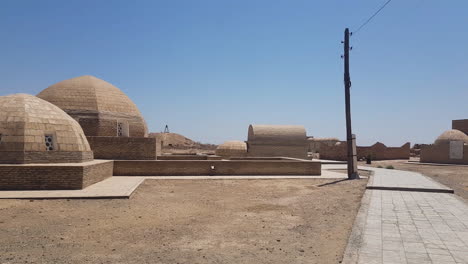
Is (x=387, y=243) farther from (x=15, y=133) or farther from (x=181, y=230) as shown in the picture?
(x=15, y=133)

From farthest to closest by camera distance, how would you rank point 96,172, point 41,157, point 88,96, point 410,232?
point 88,96, point 96,172, point 41,157, point 410,232

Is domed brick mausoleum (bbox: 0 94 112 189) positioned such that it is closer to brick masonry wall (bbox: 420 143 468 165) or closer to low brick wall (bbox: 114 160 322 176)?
low brick wall (bbox: 114 160 322 176)

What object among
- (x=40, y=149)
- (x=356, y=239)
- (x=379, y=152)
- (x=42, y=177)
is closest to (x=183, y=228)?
(x=356, y=239)

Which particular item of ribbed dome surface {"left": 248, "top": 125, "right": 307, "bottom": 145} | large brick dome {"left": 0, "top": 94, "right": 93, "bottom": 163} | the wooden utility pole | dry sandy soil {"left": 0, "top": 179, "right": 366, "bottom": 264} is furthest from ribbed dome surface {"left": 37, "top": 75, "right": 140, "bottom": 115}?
the wooden utility pole

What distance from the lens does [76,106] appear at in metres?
19.0

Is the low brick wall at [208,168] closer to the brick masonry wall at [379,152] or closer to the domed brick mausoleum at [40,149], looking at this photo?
the domed brick mausoleum at [40,149]

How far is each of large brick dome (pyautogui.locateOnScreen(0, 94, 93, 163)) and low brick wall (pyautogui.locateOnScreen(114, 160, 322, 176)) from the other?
2.39m

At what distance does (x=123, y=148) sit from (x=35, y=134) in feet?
18.7

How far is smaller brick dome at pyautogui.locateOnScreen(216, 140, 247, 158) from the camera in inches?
1124

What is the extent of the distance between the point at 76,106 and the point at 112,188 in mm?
9081

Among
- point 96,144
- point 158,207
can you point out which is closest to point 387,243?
point 158,207

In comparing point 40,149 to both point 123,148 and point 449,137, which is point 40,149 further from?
point 449,137

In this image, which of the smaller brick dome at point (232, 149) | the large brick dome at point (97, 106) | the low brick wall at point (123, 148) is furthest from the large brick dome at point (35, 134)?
the smaller brick dome at point (232, 149)

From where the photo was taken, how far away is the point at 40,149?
12.5m
